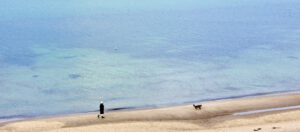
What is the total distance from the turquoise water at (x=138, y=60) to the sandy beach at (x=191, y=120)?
4292mm

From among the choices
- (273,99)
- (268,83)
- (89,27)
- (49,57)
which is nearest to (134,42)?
(49,57)

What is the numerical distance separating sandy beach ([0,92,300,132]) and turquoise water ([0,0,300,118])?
169 inches

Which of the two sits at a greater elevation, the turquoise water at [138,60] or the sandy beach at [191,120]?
the turquoise water at [138,60]

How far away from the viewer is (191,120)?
120ft

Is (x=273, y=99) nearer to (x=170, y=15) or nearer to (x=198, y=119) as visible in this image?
(x=198, y=119)

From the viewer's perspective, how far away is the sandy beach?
33.2m

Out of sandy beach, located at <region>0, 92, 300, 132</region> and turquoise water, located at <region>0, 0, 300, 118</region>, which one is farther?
turquoise water, located at <region>0, 0, 300, 118</region>

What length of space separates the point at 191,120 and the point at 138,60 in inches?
1117

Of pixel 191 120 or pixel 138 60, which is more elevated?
pixel 138 60

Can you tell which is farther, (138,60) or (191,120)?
(138,60)

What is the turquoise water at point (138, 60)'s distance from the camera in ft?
151

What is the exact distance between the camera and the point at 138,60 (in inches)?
2525

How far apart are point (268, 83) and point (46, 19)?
244 ft

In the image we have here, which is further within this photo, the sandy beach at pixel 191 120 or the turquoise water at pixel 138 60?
the turquoise water at pixel 138 60
